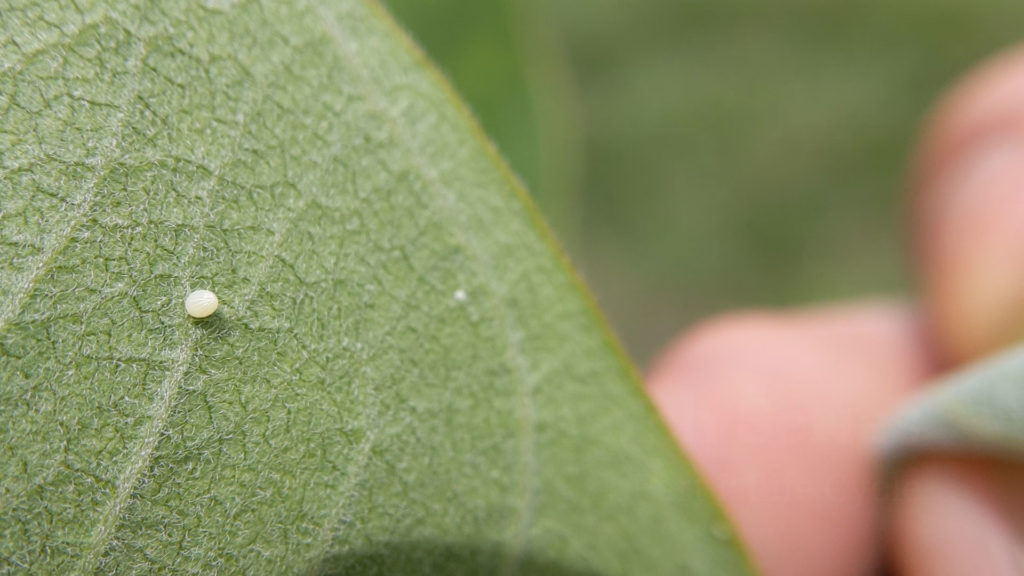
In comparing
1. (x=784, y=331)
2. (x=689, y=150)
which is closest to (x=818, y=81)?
(x=689, y=150)

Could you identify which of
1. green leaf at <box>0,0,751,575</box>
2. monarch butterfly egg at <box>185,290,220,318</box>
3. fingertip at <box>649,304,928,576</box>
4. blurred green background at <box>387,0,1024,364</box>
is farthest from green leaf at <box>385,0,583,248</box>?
blurred green background at <box>387,0,1024,364</box>

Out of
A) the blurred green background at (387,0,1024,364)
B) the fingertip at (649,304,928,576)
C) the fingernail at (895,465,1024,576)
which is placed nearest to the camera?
the fingernail at (895,465,1024,576)

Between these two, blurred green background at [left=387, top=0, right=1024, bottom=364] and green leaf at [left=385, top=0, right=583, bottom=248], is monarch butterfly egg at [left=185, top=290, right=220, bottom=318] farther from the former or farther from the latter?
blurred green background at [left=387, top=0, right=1024, bottom=364]

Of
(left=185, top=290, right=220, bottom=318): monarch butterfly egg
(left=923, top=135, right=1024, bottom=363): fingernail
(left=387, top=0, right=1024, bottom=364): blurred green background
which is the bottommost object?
(left=185, top=290, right=220, bottom=318): monarch butterfly egg

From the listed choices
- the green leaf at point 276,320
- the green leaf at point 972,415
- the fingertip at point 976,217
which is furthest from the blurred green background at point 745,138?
the green leaf at point 276,320

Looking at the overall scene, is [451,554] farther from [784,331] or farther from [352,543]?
[784,331]

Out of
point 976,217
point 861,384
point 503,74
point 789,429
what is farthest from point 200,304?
point 976,217
